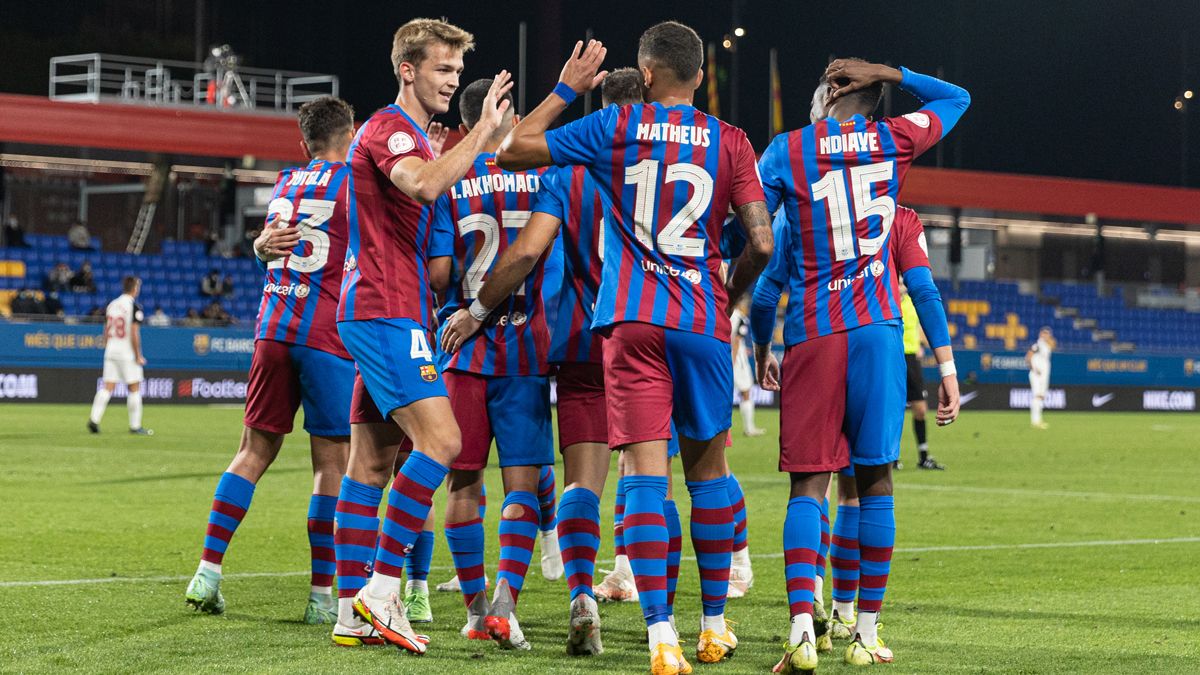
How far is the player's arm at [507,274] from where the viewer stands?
532cm

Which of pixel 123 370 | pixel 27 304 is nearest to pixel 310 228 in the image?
pixel 123 370

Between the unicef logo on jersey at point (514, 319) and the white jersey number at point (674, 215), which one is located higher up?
the white jersey number at point (674, 215)

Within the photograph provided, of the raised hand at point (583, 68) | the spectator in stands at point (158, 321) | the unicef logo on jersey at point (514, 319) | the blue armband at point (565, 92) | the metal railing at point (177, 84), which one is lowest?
the spectator in stands at point (158, 321)

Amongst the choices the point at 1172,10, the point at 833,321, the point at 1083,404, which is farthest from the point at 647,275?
the point at 1172,10

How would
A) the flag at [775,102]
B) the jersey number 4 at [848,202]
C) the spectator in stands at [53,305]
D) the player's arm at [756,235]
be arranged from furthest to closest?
the flag at [775,102], the spectator in stands at [53,305], the jersey number 4 at [848,202], the player's arm at [756,235]

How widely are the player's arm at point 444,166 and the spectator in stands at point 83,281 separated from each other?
2710 cm

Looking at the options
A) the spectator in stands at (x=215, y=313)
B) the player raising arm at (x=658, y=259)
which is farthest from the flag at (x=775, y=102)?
the player raising arm at (x=658, y=259)

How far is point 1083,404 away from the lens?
35.6 meters

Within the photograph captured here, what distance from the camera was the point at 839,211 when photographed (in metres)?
5.32

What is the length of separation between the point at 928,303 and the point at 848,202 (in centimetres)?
85

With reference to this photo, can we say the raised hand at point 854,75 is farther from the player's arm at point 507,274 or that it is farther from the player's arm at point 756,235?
the player's arm at point 507,274

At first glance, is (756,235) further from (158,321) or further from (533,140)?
(158,321)

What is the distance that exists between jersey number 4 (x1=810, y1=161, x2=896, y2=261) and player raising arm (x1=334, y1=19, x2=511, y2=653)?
1198mm

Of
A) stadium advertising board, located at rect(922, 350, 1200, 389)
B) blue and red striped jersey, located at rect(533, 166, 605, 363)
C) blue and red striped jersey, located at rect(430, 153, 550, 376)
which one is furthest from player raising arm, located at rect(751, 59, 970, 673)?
stadium advertising board, located at rect(922, 350, 1200, 389)
